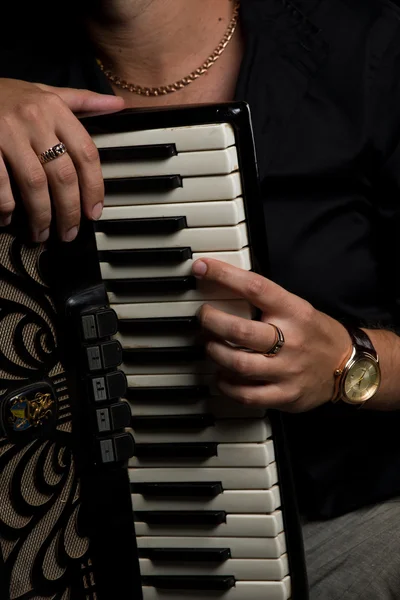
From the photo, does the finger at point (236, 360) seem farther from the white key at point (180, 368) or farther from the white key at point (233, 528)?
the white key at point (233, 528)

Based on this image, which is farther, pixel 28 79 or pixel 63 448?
pixel 28 79

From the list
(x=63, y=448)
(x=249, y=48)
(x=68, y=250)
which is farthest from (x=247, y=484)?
(x=249, y=48)

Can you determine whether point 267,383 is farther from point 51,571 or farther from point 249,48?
point 249,48

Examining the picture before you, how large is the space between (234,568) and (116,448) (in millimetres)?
250

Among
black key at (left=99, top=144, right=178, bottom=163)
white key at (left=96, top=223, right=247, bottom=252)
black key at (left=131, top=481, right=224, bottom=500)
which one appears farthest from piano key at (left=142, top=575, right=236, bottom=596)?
black key at (left=99, top=144, right=178, bottom=163)

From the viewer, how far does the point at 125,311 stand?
117cm

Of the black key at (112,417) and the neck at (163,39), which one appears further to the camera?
the neck at (163,39)

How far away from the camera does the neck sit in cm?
146

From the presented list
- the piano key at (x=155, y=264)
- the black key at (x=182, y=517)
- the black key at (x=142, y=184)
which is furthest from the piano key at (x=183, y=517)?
the black key at (x=142, y=184)

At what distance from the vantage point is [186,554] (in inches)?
49.3

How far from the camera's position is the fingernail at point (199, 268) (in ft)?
3.68

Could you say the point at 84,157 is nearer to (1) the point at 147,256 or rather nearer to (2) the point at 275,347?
(1) the point at 147,256

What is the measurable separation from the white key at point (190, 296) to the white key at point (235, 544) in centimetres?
33

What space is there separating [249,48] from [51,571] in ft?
2.57
